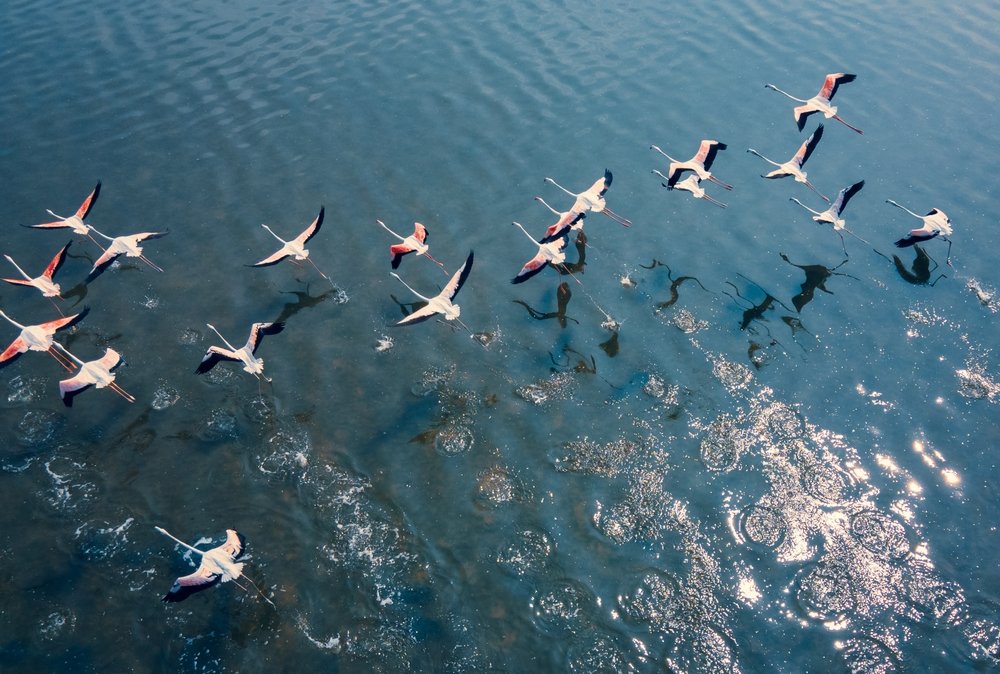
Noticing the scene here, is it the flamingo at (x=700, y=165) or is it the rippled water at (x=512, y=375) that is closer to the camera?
the rippled water at (x=512, y=375)

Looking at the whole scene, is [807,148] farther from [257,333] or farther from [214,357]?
[214,357]

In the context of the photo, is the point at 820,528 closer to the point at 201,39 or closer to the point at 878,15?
the point at 878,15

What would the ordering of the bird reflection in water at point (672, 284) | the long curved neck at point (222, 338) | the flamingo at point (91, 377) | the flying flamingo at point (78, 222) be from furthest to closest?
the flying flamingo at point (78, 222), the bird reflection in water at point (672, 284), the long curved neck at point (222, 338), the flamingo at point (91, 377)

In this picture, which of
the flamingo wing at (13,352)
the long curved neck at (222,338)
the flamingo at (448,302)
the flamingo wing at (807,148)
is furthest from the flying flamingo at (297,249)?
the flamingo wing at (807,148)

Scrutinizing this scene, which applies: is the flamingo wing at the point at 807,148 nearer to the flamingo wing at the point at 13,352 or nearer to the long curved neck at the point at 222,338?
the long curved neck at the point at 222,338

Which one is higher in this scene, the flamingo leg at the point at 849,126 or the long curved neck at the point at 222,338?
the flamingo leg at the point at 849,126

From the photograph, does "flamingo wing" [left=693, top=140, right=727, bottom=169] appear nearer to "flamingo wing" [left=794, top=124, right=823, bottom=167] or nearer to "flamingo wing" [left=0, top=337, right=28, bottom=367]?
"flamingo wing" [left=794, top=124, right=823, bottom=167]

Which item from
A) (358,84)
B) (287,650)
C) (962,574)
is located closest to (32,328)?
(287,650)
